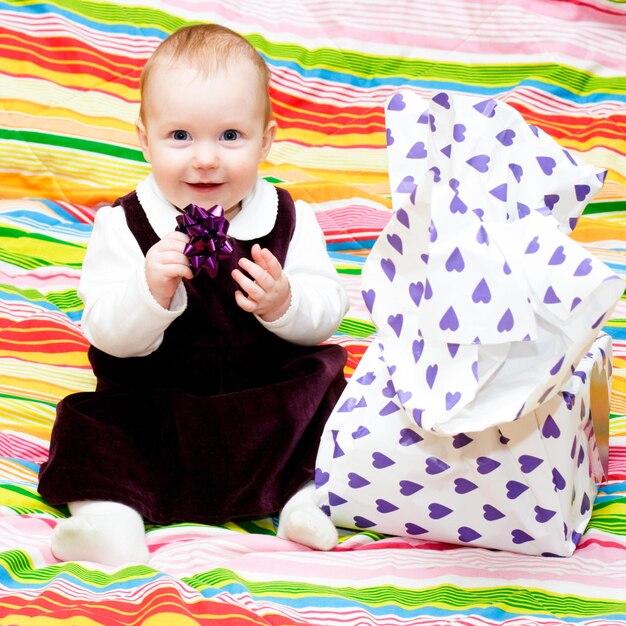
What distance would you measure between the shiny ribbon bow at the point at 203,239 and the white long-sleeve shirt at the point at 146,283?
2.7 inches

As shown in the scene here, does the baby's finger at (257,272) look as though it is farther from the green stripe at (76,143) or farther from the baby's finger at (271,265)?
the green stripe at (76,143)

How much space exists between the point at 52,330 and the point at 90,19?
908mm

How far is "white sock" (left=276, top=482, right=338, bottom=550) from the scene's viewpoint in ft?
3.74

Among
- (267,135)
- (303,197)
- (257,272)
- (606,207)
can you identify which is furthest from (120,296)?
(606,207)

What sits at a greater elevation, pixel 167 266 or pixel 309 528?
pixel 167 266

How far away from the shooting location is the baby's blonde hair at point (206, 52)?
49.1 inches

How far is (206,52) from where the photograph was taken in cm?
125

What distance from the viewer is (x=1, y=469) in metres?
1.26

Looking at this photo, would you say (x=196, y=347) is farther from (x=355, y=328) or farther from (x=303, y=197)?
(x=303, y=197)

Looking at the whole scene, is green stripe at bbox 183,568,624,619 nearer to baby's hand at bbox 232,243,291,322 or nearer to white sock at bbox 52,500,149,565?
white sock at bbox 52,500,149,565

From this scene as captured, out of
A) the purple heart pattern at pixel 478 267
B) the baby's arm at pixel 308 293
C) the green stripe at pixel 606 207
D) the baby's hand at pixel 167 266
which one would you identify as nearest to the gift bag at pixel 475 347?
the purple heart pattern at pixel 478 267

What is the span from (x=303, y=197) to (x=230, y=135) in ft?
2.38

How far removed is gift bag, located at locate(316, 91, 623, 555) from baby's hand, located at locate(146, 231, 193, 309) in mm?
217

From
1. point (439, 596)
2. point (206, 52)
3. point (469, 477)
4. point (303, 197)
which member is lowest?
point (439, 596)
